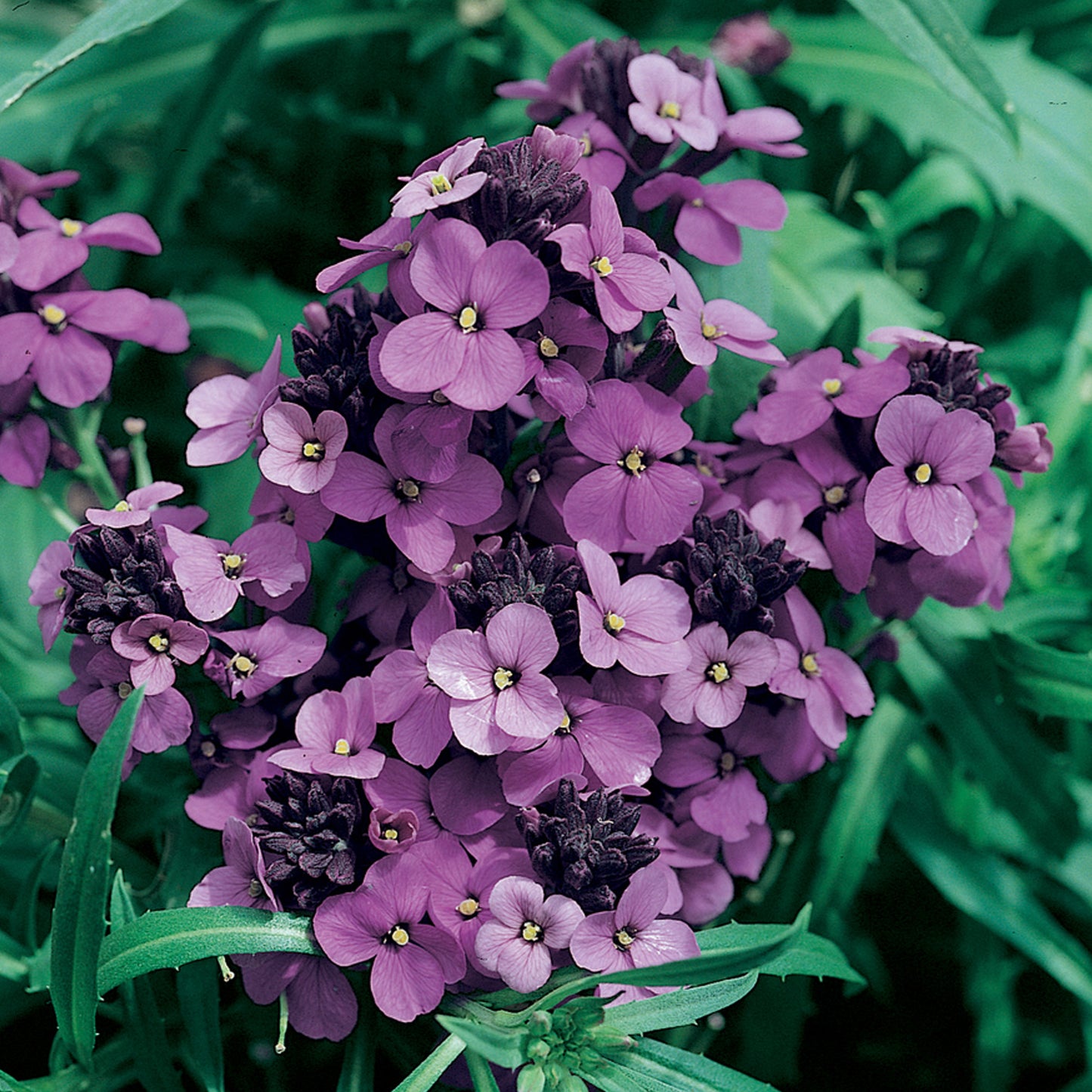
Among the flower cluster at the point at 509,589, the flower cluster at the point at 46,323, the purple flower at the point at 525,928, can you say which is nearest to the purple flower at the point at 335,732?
the flower cluster at the point at 509,589

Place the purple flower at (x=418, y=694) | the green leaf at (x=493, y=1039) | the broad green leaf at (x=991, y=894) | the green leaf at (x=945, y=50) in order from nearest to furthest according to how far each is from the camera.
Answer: the green leaf at (x=493, y=1039), the purple flower at (x=418, y=694), the green leaf at (x=945, y=50), the broad green leaf at (x=991, y=894)

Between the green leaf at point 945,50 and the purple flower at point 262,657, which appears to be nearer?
the purple flower at point 262,657

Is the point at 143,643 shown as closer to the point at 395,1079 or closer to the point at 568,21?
the point at 395,1079

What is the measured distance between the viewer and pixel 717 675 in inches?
29.5

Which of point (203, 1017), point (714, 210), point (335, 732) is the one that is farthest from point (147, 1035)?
point (714, 210)

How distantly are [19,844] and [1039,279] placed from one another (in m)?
1.54

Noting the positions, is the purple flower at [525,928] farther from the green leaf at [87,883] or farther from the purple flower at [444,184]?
the purple flower at [444,184]

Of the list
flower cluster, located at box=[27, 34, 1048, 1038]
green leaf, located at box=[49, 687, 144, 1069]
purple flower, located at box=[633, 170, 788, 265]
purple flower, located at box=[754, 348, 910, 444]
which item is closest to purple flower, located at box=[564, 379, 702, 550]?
flower cluster, located at box=[27, 34, 1048, 1038]

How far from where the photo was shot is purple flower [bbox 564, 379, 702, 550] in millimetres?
735

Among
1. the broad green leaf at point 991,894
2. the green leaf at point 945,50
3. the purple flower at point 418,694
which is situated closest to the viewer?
the purple flower at point 418,694

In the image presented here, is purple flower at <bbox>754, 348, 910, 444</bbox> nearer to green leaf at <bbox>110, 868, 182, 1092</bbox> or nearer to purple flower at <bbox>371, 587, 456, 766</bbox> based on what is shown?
purple flower at <bbox>371, 587, 456, 766</bbox>

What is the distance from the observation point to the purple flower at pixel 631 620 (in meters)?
0.70

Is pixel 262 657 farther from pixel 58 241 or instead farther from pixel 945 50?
pixel 945 50

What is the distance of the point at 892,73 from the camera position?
4.84 feet
